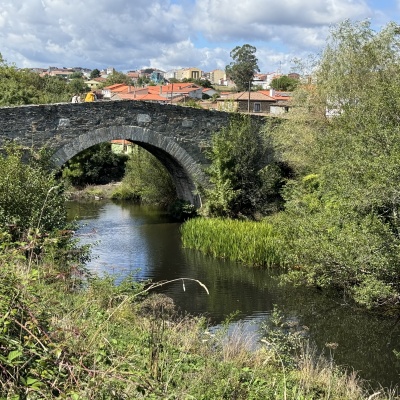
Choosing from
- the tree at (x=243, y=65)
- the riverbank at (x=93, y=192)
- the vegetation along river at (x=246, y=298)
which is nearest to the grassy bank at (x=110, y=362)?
the vegetation along river at (x=246, y=298)

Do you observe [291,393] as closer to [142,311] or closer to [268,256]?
[142,311]

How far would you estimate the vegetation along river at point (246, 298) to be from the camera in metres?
8.62

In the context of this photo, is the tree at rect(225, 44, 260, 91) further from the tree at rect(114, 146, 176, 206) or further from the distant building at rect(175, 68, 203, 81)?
the distant building at rect(175, 68, 203, 81)

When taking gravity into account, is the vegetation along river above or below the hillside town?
below

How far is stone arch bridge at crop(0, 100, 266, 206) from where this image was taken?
15258 mm

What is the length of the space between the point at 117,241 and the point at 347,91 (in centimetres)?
824

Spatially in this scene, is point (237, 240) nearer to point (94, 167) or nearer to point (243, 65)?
point (94, 167)

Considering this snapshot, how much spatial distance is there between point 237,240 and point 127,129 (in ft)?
17.4

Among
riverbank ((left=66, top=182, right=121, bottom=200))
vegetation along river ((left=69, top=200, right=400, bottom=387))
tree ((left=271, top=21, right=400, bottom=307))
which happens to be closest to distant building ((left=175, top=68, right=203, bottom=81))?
riverbank ((left=66, top=182, right=121, bottom=200))

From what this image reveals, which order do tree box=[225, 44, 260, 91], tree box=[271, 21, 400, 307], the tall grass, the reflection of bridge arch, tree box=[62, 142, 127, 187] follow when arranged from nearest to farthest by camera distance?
tree box=[271, 21, 400, 307], the tall grass, the reflection of bridge arch, tree box=[62, 142, 127, 187], tree box=[225, 44, 260, 91]

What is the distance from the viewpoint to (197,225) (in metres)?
16.4

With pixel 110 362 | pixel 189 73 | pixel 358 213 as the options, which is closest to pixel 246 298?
pixel 358 213

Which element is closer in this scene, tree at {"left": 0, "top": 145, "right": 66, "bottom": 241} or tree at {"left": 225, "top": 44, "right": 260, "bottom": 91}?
tree at {"left": 0, "top": 145, "right": 66, "bottom": 241}

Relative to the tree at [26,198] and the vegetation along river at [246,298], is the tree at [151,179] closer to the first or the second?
the vegetation along river at [246,298]
